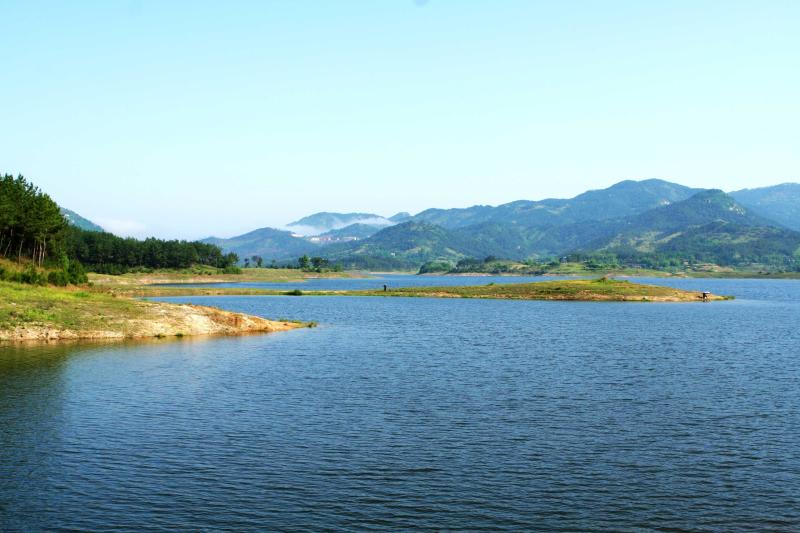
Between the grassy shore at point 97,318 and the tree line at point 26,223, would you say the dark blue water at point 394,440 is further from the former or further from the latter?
the tree line at point 26,223

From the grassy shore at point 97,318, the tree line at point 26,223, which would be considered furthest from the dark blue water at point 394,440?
the tree line at point 26,223

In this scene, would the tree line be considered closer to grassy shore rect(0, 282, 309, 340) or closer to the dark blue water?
grassy shore rect(0, 282, 309, 340)

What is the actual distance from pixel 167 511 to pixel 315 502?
607 centimetres

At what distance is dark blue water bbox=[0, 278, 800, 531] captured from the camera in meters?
28.2

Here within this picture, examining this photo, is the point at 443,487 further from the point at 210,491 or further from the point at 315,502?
the point at 210,491

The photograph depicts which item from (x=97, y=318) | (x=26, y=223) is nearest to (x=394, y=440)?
(x=97, y=318)

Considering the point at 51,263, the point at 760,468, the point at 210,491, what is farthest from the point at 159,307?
the point at 760,468

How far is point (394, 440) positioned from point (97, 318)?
2443 inches

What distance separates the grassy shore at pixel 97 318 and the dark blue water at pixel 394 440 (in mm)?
9087

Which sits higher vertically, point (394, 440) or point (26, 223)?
point (26, 223)

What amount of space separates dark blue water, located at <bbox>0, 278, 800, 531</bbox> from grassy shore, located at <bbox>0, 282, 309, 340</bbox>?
9.09 m

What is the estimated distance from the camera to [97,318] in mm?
87500

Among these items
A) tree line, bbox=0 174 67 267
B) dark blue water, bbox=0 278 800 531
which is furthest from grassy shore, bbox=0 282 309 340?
tree line, bbox=0 174 67 267

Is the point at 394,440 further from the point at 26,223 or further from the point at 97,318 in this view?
the point at 26,223
